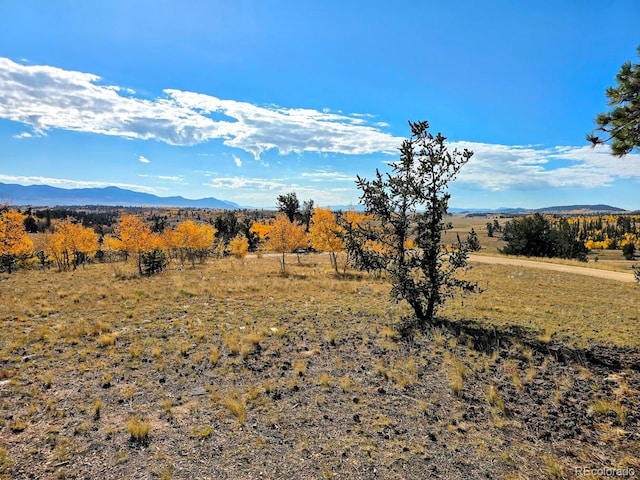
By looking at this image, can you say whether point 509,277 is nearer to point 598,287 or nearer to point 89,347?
point 598,287

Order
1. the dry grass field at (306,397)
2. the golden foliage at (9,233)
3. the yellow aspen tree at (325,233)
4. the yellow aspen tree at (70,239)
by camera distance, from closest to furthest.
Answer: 1. the dry grass field at (306,397)
2. the golden foliage at (9,233)
3. the yellow aspen tree at (325,233)
4. the yellow aspen tree at (70,239)

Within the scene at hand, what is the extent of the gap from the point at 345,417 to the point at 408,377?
8.59 ft

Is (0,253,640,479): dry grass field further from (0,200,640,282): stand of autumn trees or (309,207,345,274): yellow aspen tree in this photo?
(309,207,345,274): yellow aspen tree

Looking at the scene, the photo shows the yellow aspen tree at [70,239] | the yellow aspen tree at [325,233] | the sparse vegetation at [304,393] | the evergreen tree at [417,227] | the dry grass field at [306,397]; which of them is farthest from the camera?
the yellow aspen tree at [70,239]

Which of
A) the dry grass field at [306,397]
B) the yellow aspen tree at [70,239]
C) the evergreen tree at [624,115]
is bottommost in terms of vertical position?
the dry grass field at [306,397]

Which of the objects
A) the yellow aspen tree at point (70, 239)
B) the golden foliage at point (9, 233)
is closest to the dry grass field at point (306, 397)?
the golden foliage at point (9, 233)

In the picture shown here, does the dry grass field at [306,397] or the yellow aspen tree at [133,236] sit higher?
the yellow aspen tree at [133,236]

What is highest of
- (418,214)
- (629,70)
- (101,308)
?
(629,70)

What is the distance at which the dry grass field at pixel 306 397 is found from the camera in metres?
6.34

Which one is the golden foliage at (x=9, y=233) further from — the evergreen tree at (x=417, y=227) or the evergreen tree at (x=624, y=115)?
the evergreen tree at (x=624, y=115)

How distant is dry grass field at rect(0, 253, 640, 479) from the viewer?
634cm

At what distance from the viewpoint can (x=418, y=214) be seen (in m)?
14.2

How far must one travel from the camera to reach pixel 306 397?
28.7 feet

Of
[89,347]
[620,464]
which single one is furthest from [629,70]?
[89,347]
